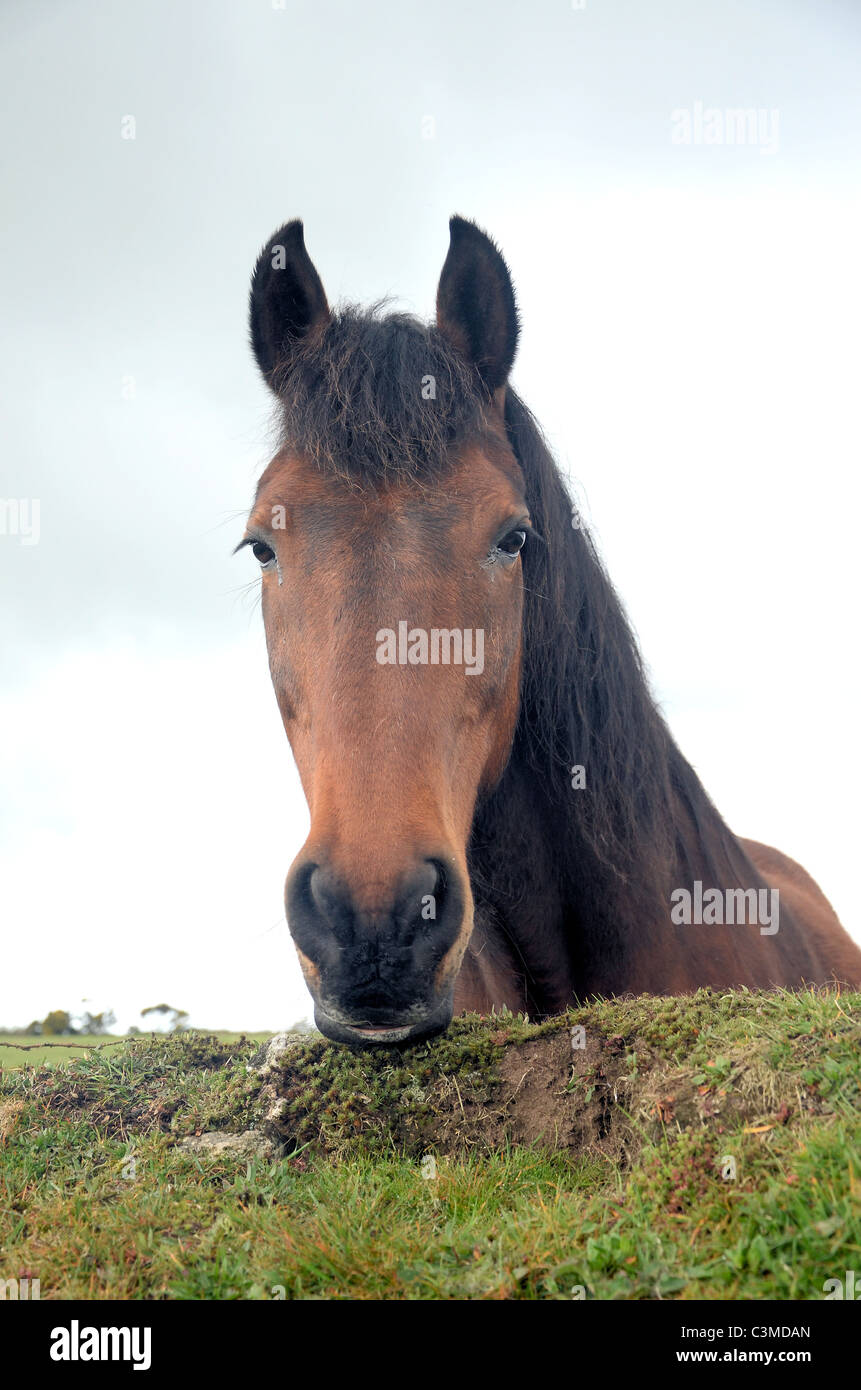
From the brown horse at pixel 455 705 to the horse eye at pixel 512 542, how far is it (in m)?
0.02

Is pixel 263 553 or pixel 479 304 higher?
pixel 479 304

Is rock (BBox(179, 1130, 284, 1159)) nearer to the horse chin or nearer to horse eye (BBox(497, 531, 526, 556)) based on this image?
the horse chin

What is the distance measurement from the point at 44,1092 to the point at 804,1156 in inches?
132

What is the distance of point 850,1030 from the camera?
2.93 meters

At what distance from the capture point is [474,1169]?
3.21 metres

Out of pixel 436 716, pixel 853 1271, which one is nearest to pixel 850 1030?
pixel 853 1271

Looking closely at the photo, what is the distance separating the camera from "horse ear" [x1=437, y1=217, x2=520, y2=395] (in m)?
4.64

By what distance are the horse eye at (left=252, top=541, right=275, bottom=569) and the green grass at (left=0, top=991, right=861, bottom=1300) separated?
2228mm

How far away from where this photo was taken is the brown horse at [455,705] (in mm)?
3027

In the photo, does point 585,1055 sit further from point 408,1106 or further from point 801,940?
point 801,940

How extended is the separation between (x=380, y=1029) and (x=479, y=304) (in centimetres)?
357

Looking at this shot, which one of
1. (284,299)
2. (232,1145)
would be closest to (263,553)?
(284,299)

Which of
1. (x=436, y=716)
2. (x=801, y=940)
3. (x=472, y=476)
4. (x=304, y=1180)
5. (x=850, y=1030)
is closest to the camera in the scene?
(x=850, y=1030)

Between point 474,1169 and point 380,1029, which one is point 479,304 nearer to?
point 380,1029
